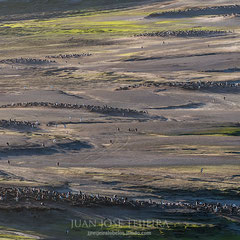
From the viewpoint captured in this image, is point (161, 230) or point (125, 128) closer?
point (161, 230)

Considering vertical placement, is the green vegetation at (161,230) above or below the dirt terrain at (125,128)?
below

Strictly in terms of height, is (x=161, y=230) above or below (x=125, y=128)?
below

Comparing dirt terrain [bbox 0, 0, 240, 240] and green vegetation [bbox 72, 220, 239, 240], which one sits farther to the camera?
dirt terrain [bbox 0, 0, 240, 240]

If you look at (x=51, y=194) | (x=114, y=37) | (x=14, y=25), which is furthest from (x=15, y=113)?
(x=14, y=25)

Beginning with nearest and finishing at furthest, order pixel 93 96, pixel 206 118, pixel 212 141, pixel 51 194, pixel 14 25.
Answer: pixel 51 194, pixel 212 141, pixel 206 118, pixel 93 96, pixel 14 25

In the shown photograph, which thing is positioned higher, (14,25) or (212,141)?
(14,25)

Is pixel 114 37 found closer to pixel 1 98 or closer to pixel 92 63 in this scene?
pixel 92 63

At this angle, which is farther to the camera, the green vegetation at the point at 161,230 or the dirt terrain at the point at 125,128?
the dirt terrain at the point at 125,128

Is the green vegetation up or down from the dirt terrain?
down
